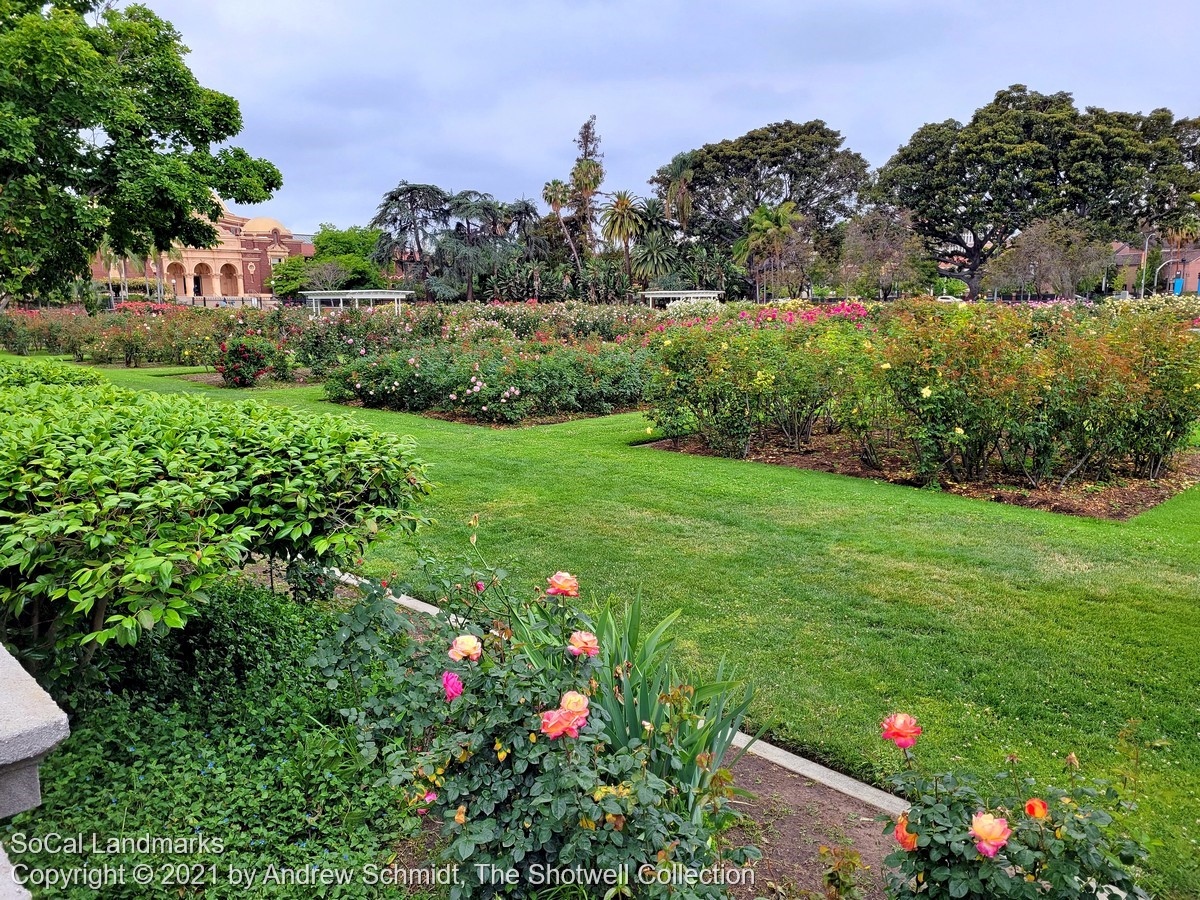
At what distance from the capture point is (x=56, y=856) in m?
2.21

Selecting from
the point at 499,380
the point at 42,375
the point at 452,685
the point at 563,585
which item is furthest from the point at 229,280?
the point at 452,685

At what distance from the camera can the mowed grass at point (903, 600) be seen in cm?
320

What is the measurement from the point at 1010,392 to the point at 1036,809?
18.8ft

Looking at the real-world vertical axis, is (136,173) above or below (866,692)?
above

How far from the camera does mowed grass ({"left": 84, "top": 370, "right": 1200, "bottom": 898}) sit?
126 inches

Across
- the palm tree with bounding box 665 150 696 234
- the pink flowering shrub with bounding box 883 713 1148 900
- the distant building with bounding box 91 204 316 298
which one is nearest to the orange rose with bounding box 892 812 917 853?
the pink flowering shrub with bounding box 883 713 1148 900

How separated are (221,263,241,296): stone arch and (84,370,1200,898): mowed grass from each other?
76.7m

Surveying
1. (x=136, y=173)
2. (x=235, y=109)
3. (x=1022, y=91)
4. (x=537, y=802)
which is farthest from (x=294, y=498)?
(x=1022, y=91)

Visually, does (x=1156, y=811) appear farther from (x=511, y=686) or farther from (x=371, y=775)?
(x=371, y=775)

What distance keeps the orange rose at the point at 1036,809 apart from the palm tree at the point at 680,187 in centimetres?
5346

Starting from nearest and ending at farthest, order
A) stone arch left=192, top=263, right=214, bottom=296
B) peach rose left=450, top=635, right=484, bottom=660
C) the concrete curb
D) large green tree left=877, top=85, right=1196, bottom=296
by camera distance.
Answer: the concrete curb, peach rose left=450, top=635, right=484, bottom=660, large green tree left=877, top=85, right=1196, bottom=296, stone arch left=192, top=263, right=214, bottom=296

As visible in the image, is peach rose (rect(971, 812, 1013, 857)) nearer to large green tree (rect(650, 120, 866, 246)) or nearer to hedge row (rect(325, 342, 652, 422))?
hedge row (rect(325, 342, 652, 422))

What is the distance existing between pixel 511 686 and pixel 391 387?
462 inches

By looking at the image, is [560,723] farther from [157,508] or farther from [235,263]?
A: [235,263]
